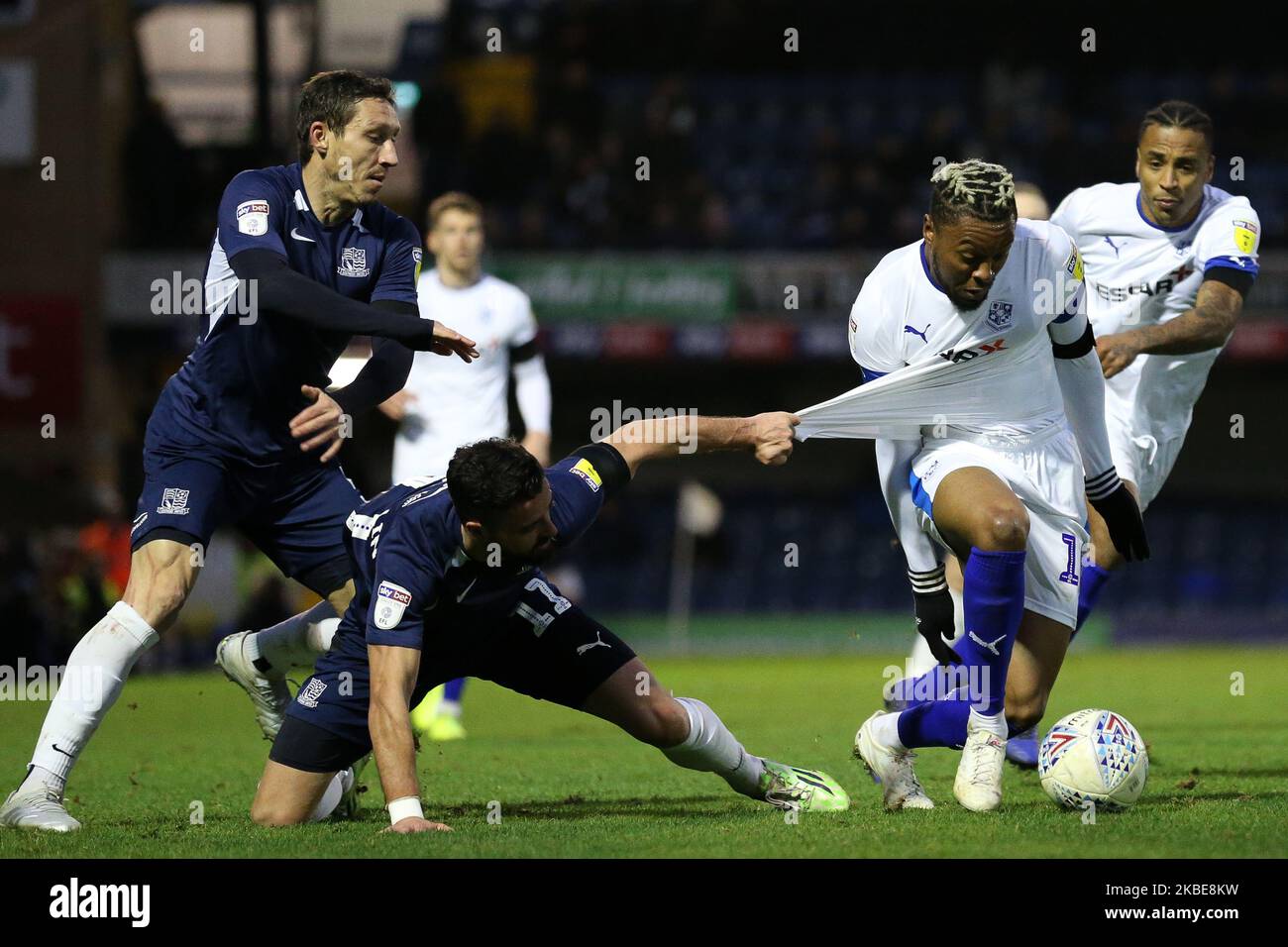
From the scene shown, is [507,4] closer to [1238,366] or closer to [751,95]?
[751,95]

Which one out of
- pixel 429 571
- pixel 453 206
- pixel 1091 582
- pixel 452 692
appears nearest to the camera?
pixel 429 571

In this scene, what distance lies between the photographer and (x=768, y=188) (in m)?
23.9

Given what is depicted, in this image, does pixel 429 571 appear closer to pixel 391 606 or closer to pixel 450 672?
pixel 391 606

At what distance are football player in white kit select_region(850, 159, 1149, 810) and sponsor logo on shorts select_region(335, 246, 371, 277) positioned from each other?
71.4 inches

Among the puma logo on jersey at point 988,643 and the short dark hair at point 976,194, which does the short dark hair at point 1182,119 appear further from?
the puma logo on jersey at point 988,643

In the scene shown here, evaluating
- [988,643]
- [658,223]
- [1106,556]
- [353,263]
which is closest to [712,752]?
[988,643]

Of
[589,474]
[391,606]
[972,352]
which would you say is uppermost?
[972,352]

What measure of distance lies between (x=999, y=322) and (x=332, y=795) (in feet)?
9.46

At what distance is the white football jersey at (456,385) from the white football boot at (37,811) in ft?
13.8

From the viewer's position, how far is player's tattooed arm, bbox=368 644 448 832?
5496 millimetres

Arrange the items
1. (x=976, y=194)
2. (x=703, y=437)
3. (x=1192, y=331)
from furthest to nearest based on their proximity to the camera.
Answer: (x=1192, y=331) < (x=976, y=194) < (x=703, y=437)

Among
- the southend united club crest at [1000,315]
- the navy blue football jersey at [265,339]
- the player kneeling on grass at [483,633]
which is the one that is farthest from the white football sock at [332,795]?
→ the southend united club crest at [1000,315]

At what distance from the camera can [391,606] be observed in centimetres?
562

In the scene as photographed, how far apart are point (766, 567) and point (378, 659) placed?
720 inches
